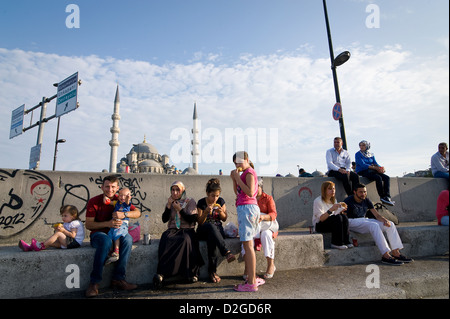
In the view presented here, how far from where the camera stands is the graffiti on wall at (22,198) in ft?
15.1

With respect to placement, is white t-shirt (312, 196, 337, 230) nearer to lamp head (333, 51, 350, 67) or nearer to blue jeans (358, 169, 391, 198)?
blue jeans (358, 169, 391, 198)

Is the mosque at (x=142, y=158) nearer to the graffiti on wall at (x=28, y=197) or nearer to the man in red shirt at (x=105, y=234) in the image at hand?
the graffiti on wall at (x=28, y=197)

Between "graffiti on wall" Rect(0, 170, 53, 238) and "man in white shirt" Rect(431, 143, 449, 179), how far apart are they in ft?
30.7

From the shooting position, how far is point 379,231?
4.46m

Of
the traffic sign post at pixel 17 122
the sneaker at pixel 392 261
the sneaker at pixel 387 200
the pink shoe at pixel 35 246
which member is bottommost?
the sneaker at pixel 392 261

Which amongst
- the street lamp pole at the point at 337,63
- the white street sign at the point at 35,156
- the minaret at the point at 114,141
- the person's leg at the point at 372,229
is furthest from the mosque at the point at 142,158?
the person's leg at the point at 372,229

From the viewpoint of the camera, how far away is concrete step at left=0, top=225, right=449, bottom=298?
3.26 m

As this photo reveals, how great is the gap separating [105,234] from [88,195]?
1.89 metres

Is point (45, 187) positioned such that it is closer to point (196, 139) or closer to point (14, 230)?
point (14, 230)

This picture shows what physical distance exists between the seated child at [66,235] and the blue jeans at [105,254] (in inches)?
16.2

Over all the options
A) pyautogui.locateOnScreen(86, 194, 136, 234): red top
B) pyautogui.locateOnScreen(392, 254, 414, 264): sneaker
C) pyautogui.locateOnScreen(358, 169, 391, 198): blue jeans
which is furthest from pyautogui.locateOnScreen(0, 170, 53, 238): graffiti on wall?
pyautogui.locateOnScreen(358, 169, 391, 198): blue jeans

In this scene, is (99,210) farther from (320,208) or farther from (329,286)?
(320,208)

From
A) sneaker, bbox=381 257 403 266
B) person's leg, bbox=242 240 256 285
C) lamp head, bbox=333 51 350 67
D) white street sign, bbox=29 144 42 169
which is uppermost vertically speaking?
lamp head, bbox=333 51 350 67
